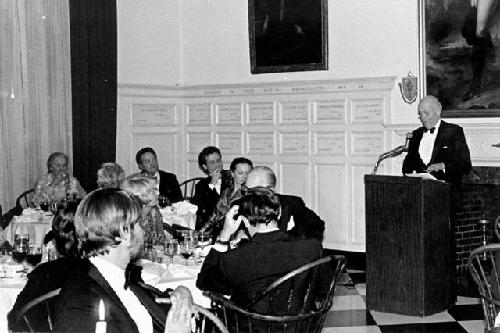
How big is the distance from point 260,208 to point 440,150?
339cm

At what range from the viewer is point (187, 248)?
5035 millimetres

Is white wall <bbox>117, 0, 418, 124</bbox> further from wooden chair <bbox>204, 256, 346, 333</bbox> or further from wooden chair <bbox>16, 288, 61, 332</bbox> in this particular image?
wooden chair <bbox>16, 288, 61, 332</bbox>

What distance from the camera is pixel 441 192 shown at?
6625mm

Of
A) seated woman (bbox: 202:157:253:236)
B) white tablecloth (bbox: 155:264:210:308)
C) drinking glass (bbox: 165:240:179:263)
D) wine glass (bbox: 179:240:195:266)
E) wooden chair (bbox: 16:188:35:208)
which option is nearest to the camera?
white tablecloth (bbox: 155:264:210:308)

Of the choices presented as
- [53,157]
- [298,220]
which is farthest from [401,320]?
[53,157]

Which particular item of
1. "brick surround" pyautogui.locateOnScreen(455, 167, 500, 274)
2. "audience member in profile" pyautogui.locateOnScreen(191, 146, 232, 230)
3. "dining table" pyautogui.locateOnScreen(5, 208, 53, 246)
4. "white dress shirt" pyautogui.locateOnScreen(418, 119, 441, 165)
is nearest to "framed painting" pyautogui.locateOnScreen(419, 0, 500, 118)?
"brick surround" pyautogui.locateOnScreen(455, 167, 500, 274)

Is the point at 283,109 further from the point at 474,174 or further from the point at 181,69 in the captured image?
the point at 474,174

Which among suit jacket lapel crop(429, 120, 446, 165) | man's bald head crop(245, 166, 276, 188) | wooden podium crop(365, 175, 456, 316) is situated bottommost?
wooden podium crop(365, 175, 456, 316)

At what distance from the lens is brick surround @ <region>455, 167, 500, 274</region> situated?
26.5 feet

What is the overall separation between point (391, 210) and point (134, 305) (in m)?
3.77

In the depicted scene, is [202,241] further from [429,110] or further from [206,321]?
[429,110]

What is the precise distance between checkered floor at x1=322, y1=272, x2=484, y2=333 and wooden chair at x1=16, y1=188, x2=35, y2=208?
10.8ft

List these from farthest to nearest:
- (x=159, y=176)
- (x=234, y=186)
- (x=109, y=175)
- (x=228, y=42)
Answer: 1. (x=228, y=42)
2. (x=159, y=176)
3. (x=109, y=175)
4. (x=234, y=186)

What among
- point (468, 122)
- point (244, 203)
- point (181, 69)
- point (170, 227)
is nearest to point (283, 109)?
point (181, 69)
